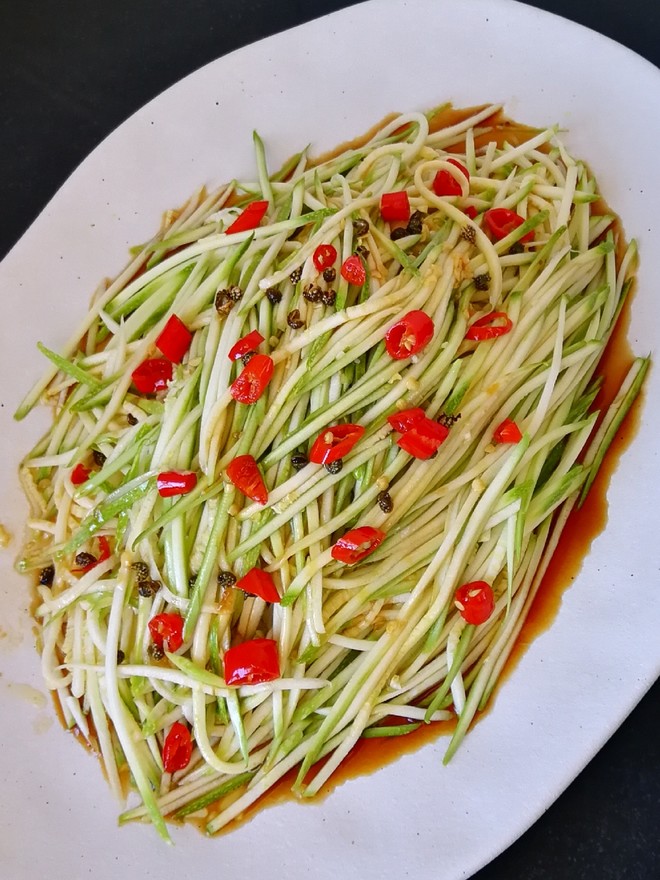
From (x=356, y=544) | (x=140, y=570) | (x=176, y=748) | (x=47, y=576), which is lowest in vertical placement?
(x=176, y=748)

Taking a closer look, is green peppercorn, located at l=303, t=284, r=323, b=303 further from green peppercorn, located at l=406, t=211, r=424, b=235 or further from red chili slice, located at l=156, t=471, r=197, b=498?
red chili slice, located at l=156, t=471, r=197, b=498

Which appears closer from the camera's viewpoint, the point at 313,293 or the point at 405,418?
the point at 405,418

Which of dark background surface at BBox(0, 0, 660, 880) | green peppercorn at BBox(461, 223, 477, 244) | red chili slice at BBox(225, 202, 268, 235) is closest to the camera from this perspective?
green peppercorn at BBox(461, 223, 477, 244)

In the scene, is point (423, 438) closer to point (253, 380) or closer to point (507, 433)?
point (507, 433)

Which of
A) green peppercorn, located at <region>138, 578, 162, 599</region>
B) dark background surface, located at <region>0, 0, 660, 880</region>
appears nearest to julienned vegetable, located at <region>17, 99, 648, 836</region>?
green peppercorn, located at <region>138, 578, 162, 599</region>

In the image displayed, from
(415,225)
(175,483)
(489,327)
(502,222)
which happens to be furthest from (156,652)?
(502,222)

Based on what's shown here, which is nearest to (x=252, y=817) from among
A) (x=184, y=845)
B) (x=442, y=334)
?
(x=184, y=845)
